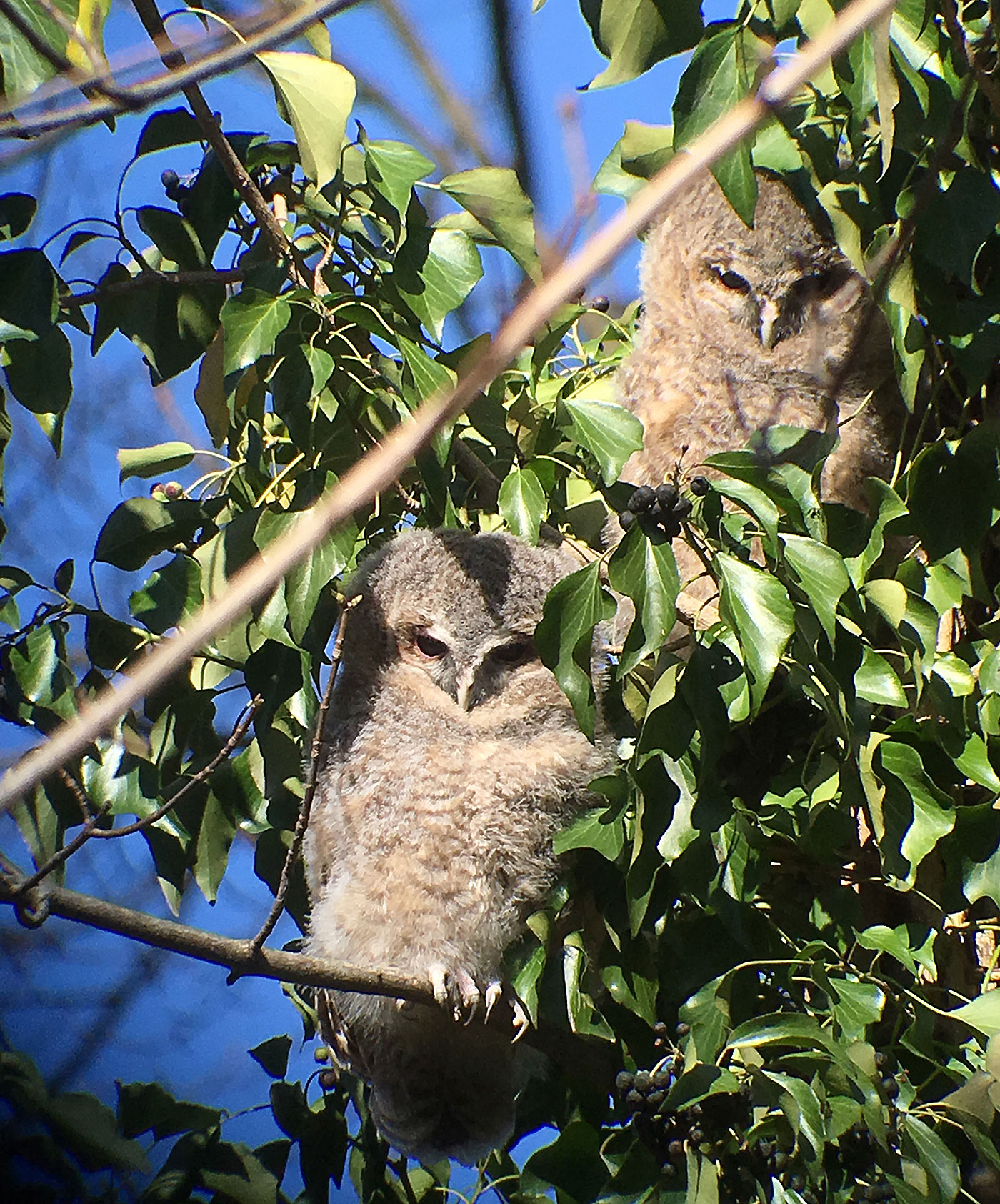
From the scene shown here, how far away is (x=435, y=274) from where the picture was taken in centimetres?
189

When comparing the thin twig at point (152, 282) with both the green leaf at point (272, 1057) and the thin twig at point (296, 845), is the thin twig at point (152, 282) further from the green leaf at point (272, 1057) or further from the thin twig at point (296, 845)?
the green leaf at point (272, 1057)

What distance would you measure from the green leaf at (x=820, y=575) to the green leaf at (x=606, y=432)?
31 cm

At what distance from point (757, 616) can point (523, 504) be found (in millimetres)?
516

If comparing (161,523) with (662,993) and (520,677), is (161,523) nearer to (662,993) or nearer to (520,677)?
(520,677)

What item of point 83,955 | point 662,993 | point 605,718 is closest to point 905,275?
point 605,718

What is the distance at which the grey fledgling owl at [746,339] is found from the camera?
2801 millimetres

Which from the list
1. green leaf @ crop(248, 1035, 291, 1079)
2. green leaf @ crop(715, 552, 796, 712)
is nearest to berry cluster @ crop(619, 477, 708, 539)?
green leaf @ crop(715, 552, 796, 712)

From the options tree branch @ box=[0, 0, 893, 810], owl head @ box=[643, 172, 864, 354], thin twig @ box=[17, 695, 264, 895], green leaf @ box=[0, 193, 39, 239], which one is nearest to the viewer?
tree branch @ box=[0, 0, 893, 810]

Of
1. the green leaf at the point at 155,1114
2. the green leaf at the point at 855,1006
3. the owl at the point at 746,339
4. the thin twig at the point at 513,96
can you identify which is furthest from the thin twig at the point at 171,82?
the thin twig at the point at 513,96

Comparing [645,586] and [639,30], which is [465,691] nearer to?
[645,586]

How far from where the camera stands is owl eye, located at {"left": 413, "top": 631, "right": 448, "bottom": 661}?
7.81 feet

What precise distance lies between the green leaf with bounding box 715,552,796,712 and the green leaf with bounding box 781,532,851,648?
0.13 feet

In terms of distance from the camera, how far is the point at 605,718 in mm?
2164

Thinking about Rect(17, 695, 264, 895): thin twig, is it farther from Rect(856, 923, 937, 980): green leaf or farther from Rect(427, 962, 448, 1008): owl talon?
Rect(856, 923, 937, 980): green leaf
